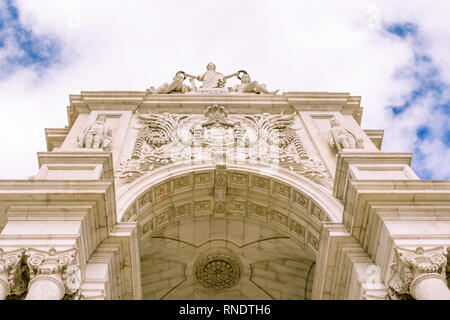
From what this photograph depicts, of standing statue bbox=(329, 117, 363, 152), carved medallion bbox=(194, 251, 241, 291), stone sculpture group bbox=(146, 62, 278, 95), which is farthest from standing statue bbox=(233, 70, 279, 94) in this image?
carved medallion bbox=(194, 251, 241, 291)

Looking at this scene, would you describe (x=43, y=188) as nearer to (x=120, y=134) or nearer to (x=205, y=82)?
(x=120, y=134)

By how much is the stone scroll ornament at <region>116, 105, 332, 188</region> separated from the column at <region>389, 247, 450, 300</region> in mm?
3770

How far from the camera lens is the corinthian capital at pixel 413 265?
787 centimetres

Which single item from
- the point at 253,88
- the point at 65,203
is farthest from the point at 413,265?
the point at 253,88

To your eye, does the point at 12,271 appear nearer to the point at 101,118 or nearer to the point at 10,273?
the point at 10,273

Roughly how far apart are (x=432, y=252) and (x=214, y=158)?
20.4 feet

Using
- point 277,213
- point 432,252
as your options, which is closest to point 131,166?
point 277,213

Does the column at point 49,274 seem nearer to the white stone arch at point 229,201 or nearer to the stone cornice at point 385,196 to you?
the white stone arch at point 229,201

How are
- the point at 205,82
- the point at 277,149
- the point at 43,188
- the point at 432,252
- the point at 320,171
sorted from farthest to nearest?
the point at 205,82
the point at 277,149
the point at 320,171
the point at 43,188
the point at 432,252

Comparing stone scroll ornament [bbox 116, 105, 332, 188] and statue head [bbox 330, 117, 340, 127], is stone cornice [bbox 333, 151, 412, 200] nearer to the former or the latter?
stone scroll ornament [bbox 116, 105, 332, 188]

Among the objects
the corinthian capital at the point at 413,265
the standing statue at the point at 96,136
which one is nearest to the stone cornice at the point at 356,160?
the corinthian capital at the point at 413,265

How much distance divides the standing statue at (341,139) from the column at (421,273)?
15.6 ft

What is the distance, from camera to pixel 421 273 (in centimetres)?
779

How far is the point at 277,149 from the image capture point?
44.5 feet
